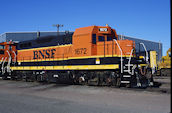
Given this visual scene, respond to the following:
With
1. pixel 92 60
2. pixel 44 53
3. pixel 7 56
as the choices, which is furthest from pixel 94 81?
pixel 7 56

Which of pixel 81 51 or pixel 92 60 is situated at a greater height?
pixel 81 51

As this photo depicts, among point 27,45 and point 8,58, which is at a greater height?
point 27,45

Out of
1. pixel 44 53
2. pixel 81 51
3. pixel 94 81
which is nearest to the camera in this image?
pixel 94 81

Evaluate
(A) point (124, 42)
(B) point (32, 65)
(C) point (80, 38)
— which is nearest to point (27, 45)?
(B) point (32, 65)

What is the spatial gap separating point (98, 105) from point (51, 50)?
798cm

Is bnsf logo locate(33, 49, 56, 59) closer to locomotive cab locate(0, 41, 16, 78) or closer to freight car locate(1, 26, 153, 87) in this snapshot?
freight car locate(1, 26, 153, 87)

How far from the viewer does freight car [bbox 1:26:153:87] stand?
1006 cm

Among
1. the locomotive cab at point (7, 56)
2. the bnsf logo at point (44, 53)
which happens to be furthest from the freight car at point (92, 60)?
the locomotive cab at point (7, 56)

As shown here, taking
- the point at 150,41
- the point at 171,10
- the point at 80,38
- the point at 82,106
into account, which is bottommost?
the point at 82,106

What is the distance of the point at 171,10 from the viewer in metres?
2.52

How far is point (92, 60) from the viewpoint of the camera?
1078 cm

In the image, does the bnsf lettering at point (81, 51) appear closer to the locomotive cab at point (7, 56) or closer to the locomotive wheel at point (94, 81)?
the locomotive wheel at point (94, 81)

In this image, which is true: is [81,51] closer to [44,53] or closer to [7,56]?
[44,53]

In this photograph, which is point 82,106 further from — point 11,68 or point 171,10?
point 11,68
